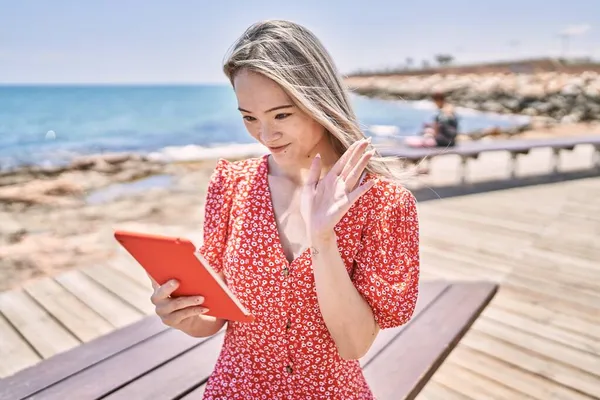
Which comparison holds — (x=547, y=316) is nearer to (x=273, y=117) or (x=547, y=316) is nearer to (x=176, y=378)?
(x=176, y=378)

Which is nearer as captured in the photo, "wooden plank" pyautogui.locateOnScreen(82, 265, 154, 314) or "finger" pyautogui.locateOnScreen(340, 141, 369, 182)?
"finger" pyautogui.locateOnScreen(340, 141, 369, 182)

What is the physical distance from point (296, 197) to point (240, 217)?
0.60 ft

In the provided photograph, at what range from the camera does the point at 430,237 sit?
15.6 feet

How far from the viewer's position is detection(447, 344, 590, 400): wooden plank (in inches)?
92.5

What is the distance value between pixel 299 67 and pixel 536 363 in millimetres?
2282

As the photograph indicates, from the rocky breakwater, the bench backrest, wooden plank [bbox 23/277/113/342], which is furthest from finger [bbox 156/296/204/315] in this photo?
the rocky breakwater

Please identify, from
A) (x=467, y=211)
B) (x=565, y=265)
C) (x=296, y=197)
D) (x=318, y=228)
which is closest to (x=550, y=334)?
(x=565, y=265)

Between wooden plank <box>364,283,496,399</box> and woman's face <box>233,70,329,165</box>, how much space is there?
1126mm

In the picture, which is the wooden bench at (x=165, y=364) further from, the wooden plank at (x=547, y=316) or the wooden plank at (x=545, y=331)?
the wooden plank at (x=547, y=316)

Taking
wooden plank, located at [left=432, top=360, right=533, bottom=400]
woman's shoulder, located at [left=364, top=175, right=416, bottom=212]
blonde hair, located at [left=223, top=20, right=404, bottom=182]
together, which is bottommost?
wooden plank, located at [left=432, top=360, right=533, bottom=400]

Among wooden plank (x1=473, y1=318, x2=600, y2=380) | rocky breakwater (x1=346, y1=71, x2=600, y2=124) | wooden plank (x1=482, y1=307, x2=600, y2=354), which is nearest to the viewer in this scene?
wooden plank (x1=473, y1=318, x2=600, y2=380)

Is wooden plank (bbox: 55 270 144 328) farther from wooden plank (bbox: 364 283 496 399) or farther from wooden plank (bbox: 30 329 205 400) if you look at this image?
wooden plank (bbox: 364 283 496 399)

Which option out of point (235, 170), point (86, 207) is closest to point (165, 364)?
point (235, 170)

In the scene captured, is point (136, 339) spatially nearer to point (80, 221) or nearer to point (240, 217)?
point (240, 217)
